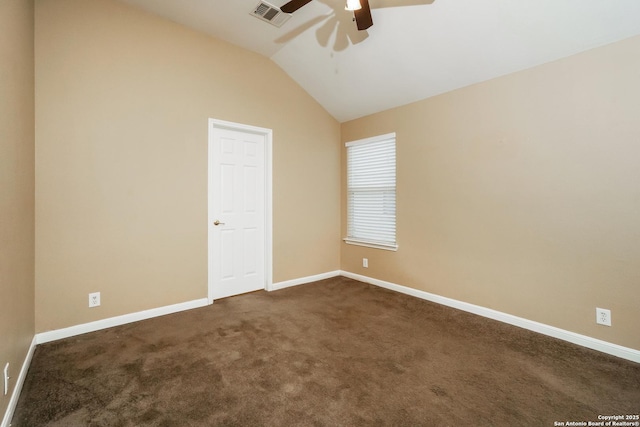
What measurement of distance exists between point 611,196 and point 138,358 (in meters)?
4.01

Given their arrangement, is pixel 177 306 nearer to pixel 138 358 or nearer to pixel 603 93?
pixel 138 358

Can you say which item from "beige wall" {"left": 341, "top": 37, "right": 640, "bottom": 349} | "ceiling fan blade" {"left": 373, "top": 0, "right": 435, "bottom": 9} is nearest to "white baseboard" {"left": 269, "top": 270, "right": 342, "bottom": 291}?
"beige wall" {"left": 341, "top": 37, "right": 640, "bottom": 349}

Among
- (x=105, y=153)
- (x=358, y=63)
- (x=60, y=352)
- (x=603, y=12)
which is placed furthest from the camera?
(x=358, y=63)

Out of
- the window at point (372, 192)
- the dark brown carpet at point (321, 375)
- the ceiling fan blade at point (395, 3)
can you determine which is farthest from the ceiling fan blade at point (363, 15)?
the dark brown carpet at point (321, 375)

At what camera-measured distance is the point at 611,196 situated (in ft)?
7.51

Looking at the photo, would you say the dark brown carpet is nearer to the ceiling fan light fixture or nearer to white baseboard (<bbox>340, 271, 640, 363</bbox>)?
white baseboard (<bbox>340, 271, 640, 363</bbox>)

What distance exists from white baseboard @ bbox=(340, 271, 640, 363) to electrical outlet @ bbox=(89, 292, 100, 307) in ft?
11.0

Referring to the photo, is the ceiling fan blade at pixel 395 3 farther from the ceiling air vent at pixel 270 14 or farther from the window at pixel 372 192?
the window at pixel 372 192

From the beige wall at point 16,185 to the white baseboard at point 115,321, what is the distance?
0.19m

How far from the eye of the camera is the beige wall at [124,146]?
2.47 meters

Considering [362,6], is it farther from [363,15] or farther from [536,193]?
[536,193]

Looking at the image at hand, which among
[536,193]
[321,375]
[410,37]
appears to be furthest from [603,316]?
[410,37]

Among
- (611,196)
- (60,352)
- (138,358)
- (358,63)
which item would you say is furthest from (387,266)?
(60,352)

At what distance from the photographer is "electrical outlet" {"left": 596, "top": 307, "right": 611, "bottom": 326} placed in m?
2.30
